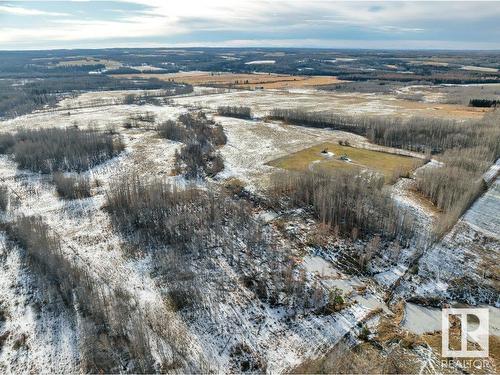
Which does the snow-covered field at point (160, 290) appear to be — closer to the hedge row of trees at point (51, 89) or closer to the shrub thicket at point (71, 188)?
the shrub thicket at point (71, 188)

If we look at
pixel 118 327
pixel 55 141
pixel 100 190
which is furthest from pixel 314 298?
pixel 55 141

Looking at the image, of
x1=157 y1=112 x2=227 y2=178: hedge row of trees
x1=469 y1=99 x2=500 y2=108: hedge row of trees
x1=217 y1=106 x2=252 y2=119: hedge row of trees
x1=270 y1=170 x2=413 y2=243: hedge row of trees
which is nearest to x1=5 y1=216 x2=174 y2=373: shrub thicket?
x1=270 y1=170 x2=413 y2=243: hedge row of trees

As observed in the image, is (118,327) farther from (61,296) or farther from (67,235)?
(67,235)

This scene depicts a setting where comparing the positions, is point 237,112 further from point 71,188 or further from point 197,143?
point 71,188
